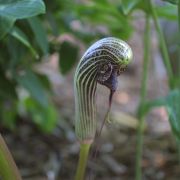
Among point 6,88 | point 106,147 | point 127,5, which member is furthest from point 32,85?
point 106,147

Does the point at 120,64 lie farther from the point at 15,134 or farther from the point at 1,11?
the point at 15,134

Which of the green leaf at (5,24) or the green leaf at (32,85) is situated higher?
the green leaf at (5,24)

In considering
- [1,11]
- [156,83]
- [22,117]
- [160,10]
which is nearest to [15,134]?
[22,117]

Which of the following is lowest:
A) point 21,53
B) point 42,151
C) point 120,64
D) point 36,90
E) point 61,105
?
point 61,105

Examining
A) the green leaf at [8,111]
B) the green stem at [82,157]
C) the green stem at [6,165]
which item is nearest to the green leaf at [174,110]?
the green stem at [82,157]

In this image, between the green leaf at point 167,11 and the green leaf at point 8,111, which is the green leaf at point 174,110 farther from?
the green leaf at point 8,111

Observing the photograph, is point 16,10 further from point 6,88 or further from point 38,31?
point 6,88
